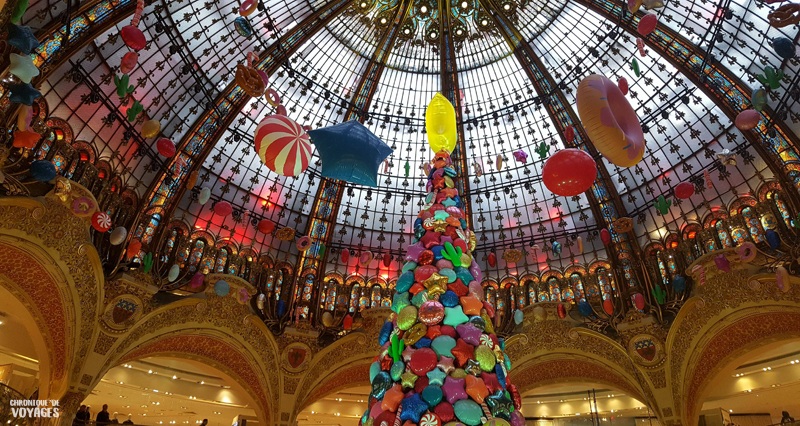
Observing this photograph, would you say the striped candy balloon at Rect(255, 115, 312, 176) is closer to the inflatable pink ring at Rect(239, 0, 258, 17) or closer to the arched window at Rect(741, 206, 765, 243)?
the inflatable pink ring at Rect(239, 0, 258, 17)

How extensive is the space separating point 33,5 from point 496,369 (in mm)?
14638

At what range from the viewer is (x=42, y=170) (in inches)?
474

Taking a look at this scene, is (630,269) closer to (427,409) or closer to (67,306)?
(427,409)

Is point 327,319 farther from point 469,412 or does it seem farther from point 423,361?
point 469,412

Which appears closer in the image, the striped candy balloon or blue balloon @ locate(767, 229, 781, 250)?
the striped candy balloon

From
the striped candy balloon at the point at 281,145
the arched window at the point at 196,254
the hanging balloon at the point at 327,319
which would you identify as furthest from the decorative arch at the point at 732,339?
the arched window at the point at 196,254

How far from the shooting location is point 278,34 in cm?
1841

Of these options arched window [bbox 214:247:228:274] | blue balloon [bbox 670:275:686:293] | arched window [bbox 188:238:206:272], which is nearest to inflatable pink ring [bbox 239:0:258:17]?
arched window [bbox 188:238:206:272]

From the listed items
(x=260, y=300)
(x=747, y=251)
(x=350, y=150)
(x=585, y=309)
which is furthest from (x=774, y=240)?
(x=260, y=300)

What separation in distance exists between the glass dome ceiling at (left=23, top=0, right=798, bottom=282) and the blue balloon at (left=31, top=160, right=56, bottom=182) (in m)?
3.01

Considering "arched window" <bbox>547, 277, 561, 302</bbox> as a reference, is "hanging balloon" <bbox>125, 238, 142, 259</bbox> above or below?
below

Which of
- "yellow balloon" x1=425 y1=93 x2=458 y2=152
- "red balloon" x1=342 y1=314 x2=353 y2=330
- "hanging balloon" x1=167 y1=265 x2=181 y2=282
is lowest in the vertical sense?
"yellow balloon" x1=425 y1=93 x2=458 y2=152

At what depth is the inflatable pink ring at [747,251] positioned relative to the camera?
14.3m

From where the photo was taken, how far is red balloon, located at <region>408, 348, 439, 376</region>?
590 cm
